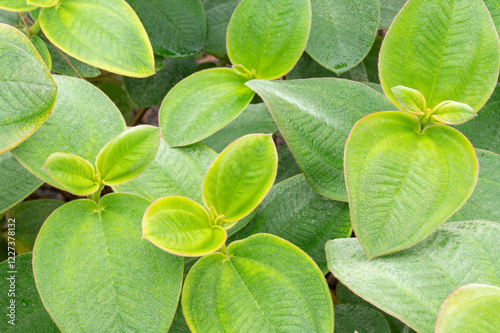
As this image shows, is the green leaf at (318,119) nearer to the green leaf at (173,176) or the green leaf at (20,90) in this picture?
the green leaf at (173,176)

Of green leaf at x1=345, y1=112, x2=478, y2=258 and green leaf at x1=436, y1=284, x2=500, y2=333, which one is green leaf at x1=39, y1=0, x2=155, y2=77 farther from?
green leaf at x1=436, y1=284, x2=500, y2=333

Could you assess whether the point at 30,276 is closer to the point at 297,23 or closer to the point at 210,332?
the point at 210,332

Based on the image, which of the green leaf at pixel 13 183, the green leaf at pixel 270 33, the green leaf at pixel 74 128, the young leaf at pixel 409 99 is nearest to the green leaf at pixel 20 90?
the green leaf at pixel 74 128

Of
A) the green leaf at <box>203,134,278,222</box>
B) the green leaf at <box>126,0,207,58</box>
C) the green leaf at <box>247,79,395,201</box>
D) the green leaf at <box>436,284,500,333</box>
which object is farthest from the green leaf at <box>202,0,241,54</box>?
the green leaf at <box>436,284,500,333</box>

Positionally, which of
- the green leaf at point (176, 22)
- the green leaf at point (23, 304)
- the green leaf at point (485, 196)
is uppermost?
the green leaf at point (176, 22)

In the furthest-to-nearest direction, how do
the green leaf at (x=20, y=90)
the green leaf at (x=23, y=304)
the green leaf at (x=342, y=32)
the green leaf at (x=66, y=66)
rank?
the green leaf at (x=66, y=66) < the green leaf at (x=342, y=32) < the green leaf at (x=23, y=304) < the green leaf at (x=20, y=90)
